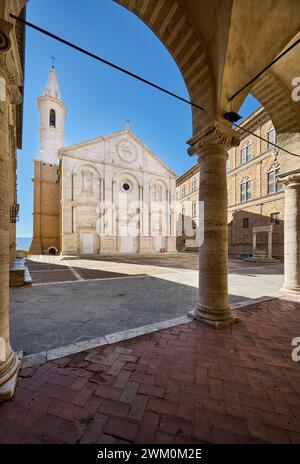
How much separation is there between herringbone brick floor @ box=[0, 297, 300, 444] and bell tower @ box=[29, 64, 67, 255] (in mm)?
26061

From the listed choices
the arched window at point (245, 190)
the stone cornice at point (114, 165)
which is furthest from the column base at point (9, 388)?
the arched window at point (245, 190)

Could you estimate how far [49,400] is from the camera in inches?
71.8

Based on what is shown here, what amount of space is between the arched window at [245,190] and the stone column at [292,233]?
19.8 metres

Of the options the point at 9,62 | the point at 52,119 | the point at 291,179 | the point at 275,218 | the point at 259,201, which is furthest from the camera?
the point at 52,119

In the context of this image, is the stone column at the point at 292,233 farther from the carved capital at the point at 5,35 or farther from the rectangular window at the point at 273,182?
the rectangular window at the point at 273,182

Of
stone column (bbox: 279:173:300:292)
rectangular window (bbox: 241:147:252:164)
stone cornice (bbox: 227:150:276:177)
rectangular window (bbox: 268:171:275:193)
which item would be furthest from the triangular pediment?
stone column (bbox: 279:173:300:292)

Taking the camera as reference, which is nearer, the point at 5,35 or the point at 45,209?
the point at 5,35

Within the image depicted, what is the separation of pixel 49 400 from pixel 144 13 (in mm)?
5551

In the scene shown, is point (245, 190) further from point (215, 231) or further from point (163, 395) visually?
point (163, 395)

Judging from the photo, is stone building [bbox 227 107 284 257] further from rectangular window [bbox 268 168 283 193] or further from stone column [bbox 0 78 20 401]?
stone column [bbox 0 78 20 401]

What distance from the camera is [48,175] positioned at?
27.2 m

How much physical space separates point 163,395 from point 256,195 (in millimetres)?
24588

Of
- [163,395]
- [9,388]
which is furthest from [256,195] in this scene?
[9,388]

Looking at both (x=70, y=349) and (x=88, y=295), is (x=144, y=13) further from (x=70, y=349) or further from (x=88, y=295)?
(x=88, y=295)
